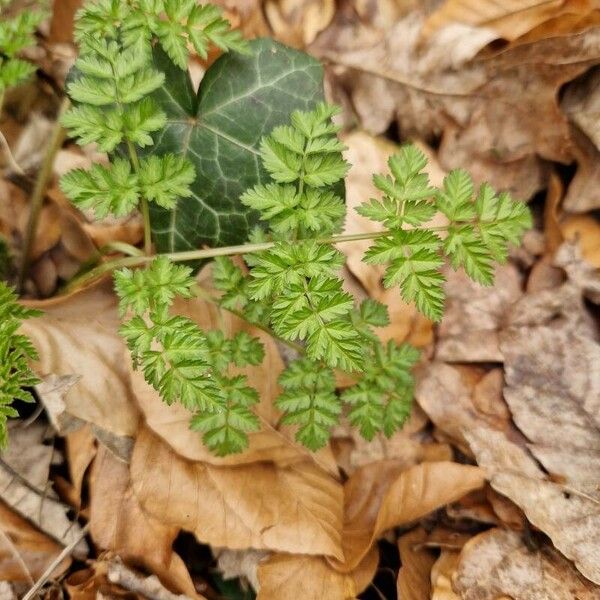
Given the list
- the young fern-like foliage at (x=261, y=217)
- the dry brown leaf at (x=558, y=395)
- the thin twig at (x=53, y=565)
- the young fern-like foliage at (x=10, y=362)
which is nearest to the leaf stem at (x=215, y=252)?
the young fern-like foliage at (x=261, y=217)

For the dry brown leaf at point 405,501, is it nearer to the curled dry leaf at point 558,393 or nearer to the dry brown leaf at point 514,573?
the dry brown leaf at point 514,573

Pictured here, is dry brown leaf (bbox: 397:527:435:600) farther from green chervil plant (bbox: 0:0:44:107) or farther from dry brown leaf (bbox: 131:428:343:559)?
green chervil plant (bbox: 0:0:44:107)

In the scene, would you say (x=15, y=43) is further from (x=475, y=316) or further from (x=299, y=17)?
(x=475, y=316)

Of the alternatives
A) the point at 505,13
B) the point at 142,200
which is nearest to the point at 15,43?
the point at 142,200

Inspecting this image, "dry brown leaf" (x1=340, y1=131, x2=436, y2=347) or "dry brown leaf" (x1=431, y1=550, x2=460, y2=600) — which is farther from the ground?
"dry brown leaf" (x1=340, y1=131, x2=436, y2=347)

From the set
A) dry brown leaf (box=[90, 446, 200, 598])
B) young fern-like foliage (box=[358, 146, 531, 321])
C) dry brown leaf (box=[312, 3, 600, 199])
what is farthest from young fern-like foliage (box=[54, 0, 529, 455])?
dry brown leaf (box=[312, 3, 600, 199])

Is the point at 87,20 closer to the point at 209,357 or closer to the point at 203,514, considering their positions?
the point at 209,357
